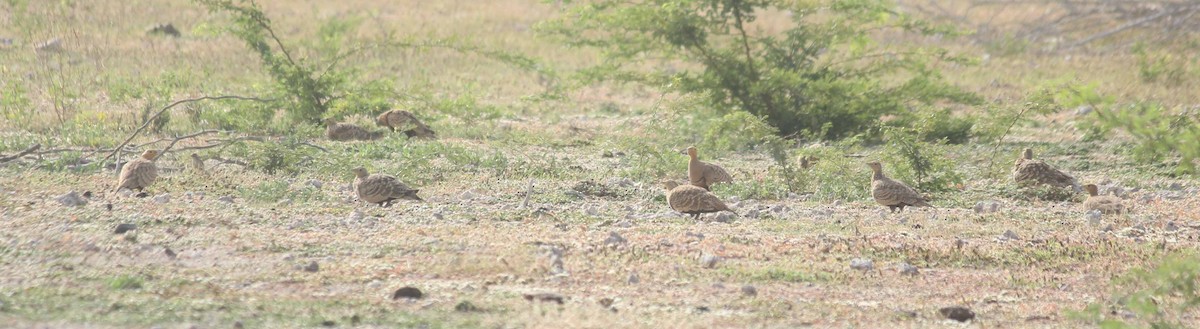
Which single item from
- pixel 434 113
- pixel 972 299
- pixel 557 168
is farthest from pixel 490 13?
pixel 972 299

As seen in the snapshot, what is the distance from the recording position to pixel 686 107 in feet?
→ 48.2

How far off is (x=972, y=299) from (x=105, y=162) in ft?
25.4

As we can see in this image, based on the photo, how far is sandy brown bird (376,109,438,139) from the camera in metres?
15.4

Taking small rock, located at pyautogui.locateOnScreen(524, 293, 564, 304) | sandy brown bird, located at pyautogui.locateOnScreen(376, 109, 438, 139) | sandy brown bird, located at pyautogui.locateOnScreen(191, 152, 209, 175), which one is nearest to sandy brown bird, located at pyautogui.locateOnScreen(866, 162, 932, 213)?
small rock, located at pyautogui.locateOnScreen(524, 293, 564, 304)

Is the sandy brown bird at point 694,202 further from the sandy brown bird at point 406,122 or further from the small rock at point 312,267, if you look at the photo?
the sandy brown bird at point 406,122

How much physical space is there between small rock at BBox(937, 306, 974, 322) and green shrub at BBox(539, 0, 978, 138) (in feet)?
31.9

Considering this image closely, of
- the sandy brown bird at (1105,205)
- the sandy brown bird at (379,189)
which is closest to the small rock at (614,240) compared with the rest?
the sandy brown bird at (379,189)

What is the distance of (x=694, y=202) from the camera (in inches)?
383

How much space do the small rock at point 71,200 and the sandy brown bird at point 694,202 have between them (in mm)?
4048

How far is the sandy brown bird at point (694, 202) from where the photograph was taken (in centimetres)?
971

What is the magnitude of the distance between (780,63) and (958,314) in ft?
35.1

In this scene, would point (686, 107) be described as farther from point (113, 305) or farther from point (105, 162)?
point (113, 305)

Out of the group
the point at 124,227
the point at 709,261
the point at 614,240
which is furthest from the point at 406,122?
the point at 709,261

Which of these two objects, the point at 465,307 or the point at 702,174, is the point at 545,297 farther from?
the point at 702,174
